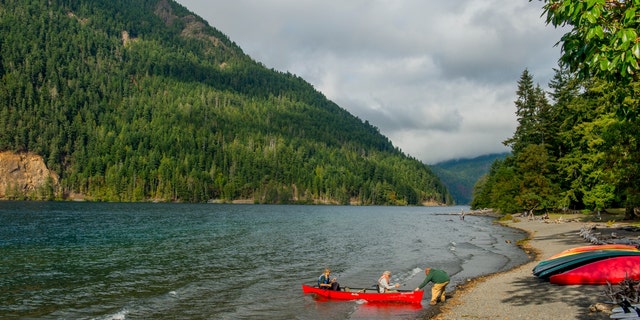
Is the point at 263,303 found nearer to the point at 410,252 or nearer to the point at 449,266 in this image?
the point at 449,266

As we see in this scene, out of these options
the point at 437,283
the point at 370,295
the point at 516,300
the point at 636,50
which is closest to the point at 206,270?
the point at 370,295

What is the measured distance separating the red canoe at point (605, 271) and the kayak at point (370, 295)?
7.80m

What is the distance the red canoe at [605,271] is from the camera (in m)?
21.3

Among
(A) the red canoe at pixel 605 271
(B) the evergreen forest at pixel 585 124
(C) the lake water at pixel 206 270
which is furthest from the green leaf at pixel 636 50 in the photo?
(A) the red canoe at pixel 605 271

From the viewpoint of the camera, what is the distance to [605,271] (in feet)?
71.2

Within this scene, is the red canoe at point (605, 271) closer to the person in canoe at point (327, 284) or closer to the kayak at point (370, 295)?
the kayak at point (370, 295)

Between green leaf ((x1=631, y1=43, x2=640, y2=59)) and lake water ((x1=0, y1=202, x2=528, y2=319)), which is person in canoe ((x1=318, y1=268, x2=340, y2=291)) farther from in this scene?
green leaf ((x1=631, y1=43, x2=640, y2=59))

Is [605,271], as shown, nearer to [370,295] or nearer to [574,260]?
[574,260]

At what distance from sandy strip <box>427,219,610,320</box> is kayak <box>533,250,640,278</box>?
723 mm

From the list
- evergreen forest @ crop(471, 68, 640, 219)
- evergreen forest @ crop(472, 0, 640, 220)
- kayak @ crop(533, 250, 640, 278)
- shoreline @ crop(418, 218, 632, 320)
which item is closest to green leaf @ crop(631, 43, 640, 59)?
evergreen forest @ crop(472, 0, 640, 220)

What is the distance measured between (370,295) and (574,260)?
11.1 metres

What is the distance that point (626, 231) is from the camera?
4378 cm

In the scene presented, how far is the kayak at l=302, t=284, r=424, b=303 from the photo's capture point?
23.6 m

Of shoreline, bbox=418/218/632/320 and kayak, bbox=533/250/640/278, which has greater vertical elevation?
kayak, bbox=533/250/640/278
